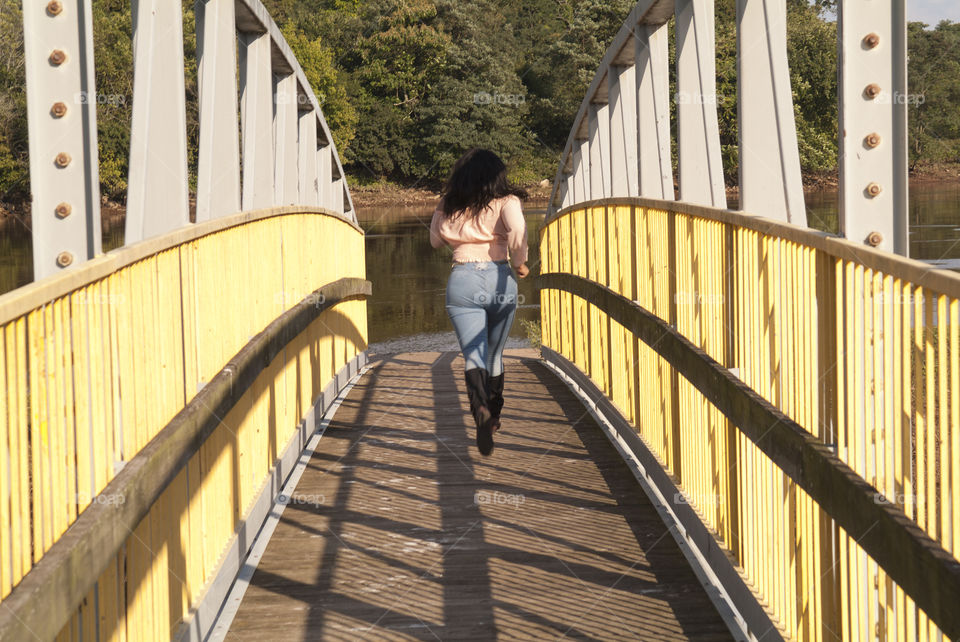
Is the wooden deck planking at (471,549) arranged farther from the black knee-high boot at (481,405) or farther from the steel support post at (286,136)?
the steel support post at (286,136)

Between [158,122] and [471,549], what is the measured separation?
227 centimetres

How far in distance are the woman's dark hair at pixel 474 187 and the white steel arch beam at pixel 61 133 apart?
2.41 m

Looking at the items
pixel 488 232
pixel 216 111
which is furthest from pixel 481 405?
pixel 216 111

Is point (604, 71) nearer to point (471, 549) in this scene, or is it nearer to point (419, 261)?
point (471, 549)

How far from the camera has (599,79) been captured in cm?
1077

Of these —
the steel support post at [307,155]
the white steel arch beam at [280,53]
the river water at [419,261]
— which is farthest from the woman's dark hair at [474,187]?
the river water at [419,261]

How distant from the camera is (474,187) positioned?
631 cm

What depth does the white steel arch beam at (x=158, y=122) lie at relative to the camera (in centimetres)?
488

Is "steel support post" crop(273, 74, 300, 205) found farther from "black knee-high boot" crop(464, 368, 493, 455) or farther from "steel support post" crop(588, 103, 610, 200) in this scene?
"black knee-high boot" crop(464, 368, 493, 455)

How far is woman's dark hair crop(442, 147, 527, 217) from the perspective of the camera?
20.7 ft

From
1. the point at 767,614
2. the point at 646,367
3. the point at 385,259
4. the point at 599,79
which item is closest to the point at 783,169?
the point at 767,614

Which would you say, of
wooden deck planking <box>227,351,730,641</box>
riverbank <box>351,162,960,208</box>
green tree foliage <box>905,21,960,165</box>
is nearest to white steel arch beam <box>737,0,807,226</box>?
wooden deck planking <box>227,351,730,641</box>

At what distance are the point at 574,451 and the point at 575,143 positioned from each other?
19.6 ft

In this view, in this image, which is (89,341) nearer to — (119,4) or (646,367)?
(646,367)
